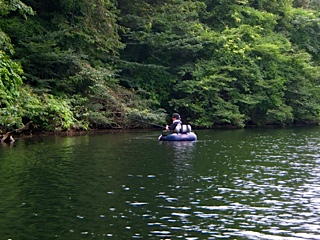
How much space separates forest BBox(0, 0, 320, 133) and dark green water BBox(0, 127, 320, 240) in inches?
340

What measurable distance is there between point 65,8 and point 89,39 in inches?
105

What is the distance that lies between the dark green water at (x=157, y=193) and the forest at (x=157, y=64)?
8648 mm

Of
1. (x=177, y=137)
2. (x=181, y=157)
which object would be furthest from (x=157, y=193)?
(x=177, y=137)

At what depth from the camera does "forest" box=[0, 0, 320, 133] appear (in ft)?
115

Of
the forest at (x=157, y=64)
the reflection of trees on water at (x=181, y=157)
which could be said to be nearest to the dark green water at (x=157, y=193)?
the reflection of trees on water at (x=181, y=157)

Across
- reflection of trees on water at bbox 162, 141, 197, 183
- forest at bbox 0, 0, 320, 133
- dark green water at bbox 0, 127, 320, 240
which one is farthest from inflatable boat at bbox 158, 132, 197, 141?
forest at bbox 0, 0, 320, 133

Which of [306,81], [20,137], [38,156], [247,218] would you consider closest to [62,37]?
[20,137]

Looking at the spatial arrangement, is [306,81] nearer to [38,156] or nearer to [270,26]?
[270,26]

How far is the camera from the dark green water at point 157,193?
11445 mm

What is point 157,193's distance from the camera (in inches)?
594

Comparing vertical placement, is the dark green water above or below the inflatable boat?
below

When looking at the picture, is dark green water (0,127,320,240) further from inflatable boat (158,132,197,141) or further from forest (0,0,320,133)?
forest (0,0,320,133)

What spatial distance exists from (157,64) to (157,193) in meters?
32.5

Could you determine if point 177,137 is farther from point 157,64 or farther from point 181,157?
point 157,64
